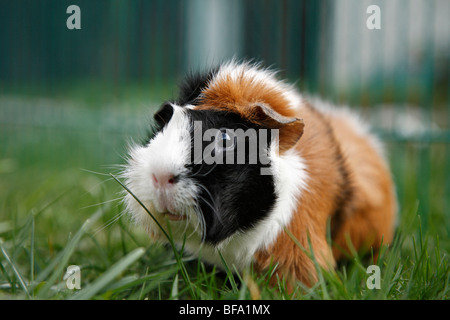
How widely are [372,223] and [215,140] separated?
100 centimetres

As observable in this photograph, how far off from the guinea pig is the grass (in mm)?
101

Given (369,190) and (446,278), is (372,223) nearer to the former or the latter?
(369,190)

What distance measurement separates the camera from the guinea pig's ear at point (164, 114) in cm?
146

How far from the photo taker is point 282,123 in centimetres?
134

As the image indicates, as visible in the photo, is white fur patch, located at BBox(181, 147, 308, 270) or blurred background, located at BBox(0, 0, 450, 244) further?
blurred background, located at BBox(0, 0, 450, 244)

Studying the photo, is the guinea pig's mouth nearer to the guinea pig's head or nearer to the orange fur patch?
the guinea pig's head

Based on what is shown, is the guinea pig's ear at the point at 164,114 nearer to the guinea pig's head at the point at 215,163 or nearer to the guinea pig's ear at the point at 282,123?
the guinea pig's head at the point at 215,163

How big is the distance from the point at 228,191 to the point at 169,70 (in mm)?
2762

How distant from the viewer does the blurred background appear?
2.96 metres

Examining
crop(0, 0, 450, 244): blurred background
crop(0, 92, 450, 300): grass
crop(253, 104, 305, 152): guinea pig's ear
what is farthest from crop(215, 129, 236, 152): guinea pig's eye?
crop(0, 0, 450, 244): blurred background

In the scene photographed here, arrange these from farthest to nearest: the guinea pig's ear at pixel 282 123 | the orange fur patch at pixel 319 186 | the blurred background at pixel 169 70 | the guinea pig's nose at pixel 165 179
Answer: the blurred background at pixel 169 70, the orange fur patch at pixel 319 186, the guinea pig's ear at pixel 282 123, the guinea pig's nose at pixel 165 179

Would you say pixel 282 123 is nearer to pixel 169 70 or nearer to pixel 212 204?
pixel 212 204

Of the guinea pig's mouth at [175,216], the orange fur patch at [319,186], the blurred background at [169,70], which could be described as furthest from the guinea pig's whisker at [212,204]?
the blurred background at [169,70]

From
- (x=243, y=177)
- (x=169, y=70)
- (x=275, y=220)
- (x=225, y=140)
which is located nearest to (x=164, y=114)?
(x=225, y=140)
